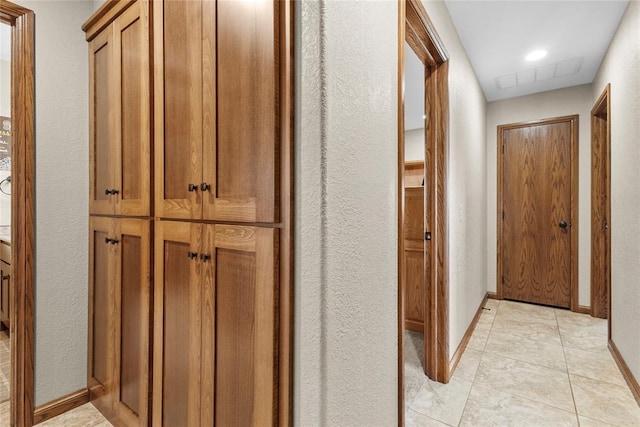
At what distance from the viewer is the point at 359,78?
94cm

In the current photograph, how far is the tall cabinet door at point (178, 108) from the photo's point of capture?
1054 mm

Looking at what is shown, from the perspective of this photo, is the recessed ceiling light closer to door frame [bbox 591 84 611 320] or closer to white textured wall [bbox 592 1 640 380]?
white textured wall [bbox 592 1 640 380]

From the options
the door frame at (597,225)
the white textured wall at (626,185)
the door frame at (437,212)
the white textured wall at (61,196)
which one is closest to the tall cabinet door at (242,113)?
the white textured wall at (61,196)

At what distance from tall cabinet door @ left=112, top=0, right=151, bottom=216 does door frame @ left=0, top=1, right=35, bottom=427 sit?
45 cm

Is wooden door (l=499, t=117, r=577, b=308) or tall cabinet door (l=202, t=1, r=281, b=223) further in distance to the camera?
wooden door (l=499, t=117, r=577, b=308)

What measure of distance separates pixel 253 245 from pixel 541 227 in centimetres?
379

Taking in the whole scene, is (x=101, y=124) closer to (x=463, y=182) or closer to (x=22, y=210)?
(x=22, y=210)

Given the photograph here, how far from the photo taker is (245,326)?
89cm

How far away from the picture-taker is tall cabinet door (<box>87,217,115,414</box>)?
1.52 meters

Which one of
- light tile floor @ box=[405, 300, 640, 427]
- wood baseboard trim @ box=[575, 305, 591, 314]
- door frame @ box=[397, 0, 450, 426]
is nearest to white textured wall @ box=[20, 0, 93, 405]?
light tile floor @ box=[405, 300, 640, 427]

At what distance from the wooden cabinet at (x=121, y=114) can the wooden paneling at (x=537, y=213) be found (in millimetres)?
3789

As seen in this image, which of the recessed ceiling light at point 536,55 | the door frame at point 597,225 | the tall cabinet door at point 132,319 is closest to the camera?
the tall cabinet door at point 132,319

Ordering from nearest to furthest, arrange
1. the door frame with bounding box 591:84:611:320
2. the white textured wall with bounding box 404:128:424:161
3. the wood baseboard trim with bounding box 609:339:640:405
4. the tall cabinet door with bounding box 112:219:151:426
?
the tall cabinet door with bounding box 112:219:151:426, the wood baseboard trim with bounding box 609:339:640:405, the door frame with bounding box 591:84:611:320, the white textured wall with bounding box 404:128:424:161

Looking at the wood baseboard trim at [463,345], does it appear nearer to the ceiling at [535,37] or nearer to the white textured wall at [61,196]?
the white textured wall at [61,196]
